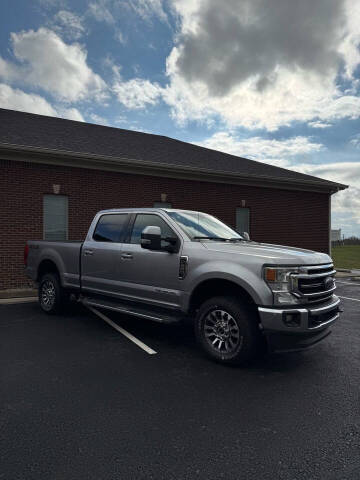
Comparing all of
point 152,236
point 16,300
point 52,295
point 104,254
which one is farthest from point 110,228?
point 16,300

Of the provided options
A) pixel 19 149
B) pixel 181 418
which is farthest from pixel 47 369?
pixel 19 149

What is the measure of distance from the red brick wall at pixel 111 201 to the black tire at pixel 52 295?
3.75 meters

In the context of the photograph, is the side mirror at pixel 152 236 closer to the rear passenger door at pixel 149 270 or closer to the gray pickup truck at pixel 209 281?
the gray pickup truck at pixel 209 281

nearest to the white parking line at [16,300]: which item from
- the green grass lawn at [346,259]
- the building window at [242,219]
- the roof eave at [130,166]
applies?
the roof eave at [130,166]

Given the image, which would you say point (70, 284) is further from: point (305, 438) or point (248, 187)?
point (248, 187)

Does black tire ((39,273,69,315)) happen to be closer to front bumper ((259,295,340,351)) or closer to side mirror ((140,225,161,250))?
side mirror ((140,225,161,250))

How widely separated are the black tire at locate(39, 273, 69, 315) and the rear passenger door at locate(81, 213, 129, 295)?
32.6 inches

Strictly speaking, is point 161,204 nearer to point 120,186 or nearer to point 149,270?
point 120,186

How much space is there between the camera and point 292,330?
414 cm

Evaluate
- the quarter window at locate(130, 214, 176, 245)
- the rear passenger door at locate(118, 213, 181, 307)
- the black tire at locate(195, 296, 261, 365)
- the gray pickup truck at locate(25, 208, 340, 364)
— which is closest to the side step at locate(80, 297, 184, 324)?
the gray pickup truck at locate(25, 208, 340, 364)

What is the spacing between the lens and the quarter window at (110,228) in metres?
6.30

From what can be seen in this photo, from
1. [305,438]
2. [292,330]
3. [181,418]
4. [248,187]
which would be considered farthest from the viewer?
[248,187]

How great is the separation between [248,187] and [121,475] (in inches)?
543

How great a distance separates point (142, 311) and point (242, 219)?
10592 millimetres
